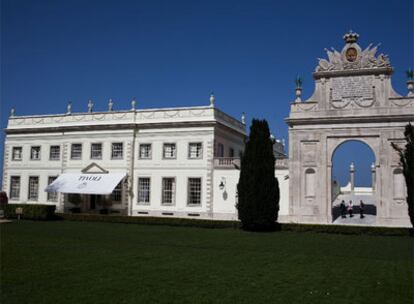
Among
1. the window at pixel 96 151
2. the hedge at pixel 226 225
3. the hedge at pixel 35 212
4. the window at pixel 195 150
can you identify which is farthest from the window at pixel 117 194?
the window at pixel 195 150

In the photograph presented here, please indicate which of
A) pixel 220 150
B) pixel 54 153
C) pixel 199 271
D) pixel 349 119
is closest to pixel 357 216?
pixel 349 119

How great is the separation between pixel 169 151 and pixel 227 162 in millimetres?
4467

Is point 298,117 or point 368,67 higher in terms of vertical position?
point 368,67

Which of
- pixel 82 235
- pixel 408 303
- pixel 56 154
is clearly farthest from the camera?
pixel 56 154

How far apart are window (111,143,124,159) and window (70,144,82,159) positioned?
122 inches

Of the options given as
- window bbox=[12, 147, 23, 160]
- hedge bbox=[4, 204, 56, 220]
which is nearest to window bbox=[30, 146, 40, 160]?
window bbox=[12, 147, 23, 160]

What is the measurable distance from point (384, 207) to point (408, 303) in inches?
719

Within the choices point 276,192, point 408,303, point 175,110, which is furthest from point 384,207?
point 408,303

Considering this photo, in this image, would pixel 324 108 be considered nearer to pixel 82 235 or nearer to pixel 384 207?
pixel 384 207

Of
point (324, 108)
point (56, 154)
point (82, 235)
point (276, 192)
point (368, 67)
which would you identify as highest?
point (368, 67)

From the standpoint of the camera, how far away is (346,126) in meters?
26.2

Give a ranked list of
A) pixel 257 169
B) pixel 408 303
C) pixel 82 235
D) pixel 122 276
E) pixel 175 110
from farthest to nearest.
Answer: pixel 175 110
pixel 257 169
pixel 82 235
pixel 122 276
pixel 408 303

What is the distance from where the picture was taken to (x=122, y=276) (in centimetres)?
989

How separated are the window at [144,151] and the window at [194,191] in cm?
387
